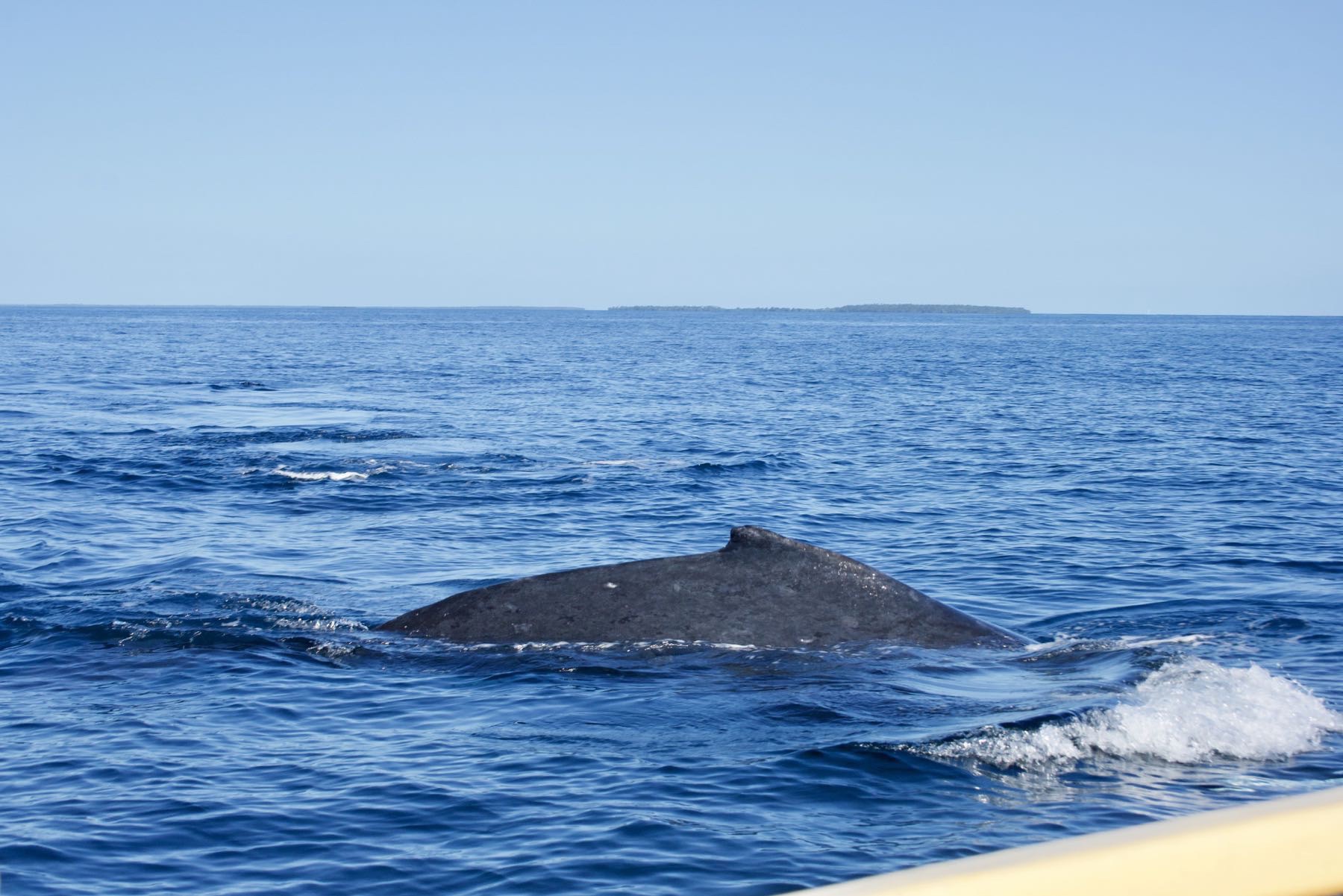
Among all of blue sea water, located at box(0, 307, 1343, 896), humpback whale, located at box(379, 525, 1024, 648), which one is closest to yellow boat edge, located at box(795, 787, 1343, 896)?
blue sea water, located at box(0, 307, 1343, 896)

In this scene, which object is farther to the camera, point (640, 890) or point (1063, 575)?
point (1063, 575)

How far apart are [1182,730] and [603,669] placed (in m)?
3.99

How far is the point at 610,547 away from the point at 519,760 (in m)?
9.27

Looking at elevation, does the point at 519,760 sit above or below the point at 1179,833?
below

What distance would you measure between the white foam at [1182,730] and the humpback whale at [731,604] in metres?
1.82

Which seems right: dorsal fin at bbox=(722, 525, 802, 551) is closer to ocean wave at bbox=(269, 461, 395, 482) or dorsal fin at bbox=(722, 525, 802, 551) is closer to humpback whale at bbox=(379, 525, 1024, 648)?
humpback whale at bbox=(379, 525, 1024, 648)

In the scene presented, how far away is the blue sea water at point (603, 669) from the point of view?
6.66 m

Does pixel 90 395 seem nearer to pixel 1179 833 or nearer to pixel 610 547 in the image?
pixel 610 547

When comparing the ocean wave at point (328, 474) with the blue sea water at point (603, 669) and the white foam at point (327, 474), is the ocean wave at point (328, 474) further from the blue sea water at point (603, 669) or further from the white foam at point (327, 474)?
the blue sea water at point (603, 669)

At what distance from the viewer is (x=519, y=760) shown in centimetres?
788

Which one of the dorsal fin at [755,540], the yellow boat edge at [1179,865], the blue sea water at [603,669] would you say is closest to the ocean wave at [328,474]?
the blue sea water at [603,669]

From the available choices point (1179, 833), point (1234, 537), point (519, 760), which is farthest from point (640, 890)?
point (1234, 537)

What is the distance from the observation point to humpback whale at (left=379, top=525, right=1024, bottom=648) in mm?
9625

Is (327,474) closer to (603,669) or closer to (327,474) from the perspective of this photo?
(327,474)
